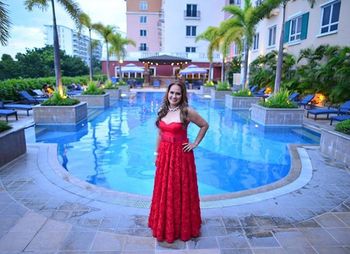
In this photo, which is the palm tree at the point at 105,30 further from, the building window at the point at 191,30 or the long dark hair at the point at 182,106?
the building window at the point at 191,30

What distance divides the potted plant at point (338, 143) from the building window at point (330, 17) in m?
9.53

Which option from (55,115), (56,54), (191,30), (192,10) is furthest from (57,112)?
(192,10)

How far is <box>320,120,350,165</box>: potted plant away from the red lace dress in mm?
4371

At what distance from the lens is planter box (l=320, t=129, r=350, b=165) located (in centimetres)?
579

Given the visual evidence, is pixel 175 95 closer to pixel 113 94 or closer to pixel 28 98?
pixel 28 98

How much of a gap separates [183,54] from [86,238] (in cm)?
3342

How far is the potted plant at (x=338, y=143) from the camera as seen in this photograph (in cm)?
581

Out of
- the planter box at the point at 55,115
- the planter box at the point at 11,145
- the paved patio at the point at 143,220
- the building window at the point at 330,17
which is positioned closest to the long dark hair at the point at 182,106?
the paved patio at the point at 143,220

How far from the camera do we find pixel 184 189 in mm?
2957

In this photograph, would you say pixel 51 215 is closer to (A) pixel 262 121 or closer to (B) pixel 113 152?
(B) pixel 113 152

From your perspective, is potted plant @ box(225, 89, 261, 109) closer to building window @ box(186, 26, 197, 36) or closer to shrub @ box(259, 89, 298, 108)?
shrub @ box(259, 89, 298, 108)

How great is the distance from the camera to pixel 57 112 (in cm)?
1018

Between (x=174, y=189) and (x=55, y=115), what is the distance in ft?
28.2

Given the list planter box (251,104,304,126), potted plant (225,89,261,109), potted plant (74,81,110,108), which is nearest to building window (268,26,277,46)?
potted plant (225,89,261,109)
